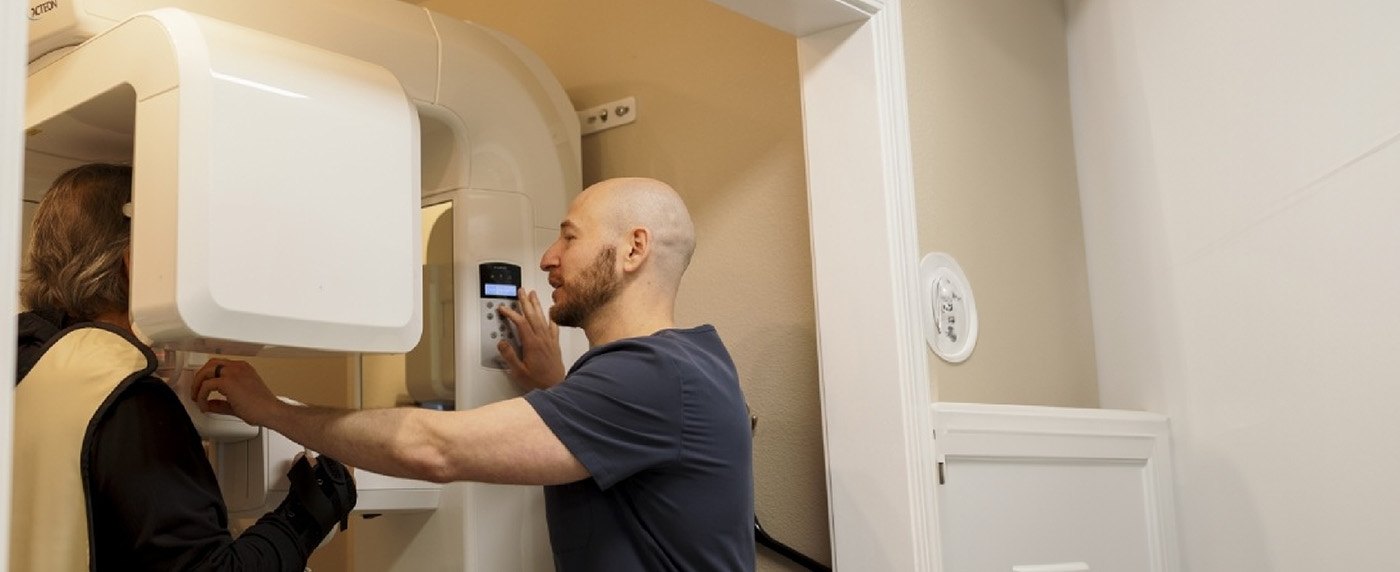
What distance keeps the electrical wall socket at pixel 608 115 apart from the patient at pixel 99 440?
3.87ft

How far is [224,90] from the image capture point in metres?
1.54

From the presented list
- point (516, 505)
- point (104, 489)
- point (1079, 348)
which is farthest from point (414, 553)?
point (1079, 348)

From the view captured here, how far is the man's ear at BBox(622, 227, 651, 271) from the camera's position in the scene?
2.19 meters

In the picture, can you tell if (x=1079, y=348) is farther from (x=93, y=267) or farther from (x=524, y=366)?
(x=93, y=267)

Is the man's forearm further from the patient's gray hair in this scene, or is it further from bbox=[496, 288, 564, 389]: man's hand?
bbox=[496, 288, 564, 389]: man's hand

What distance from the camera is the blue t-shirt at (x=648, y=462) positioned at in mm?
1878

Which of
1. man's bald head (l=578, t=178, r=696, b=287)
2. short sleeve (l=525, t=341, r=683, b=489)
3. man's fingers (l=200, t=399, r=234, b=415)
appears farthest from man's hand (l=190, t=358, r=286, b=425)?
man's bald head (l=578, t=178, r=696, b=287)

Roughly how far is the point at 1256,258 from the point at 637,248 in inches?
47.2

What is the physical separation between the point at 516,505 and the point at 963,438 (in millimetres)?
802

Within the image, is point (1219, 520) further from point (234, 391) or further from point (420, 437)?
point (234, 391)

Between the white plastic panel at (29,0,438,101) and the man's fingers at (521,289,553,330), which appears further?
the man's fingers at (521,289,553,330)

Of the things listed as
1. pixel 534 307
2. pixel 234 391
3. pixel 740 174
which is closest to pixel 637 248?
pixel 534 307

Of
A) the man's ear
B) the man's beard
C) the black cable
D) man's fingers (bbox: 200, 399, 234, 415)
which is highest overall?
the man's ear

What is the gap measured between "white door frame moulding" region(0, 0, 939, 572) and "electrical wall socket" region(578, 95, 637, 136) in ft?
1.66
